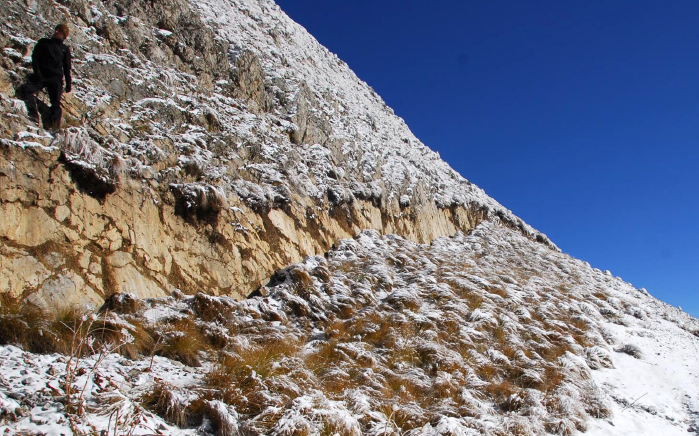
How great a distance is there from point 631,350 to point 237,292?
33.2 feet

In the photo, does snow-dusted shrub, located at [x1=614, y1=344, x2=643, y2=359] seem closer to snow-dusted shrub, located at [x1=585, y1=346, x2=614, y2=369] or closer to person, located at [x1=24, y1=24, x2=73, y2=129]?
snow-dusted shrub, located at [x1=585, y1=346, x2=614, y2=369]

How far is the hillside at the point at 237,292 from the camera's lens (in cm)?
484

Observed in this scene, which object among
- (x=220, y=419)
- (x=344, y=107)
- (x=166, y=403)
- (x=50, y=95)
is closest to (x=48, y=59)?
(x=50, y=95)

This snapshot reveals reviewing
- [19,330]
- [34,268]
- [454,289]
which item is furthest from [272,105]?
[19,330]

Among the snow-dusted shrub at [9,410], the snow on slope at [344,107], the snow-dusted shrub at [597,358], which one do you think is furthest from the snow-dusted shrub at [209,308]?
the snow-dusted shrub at [597,358]

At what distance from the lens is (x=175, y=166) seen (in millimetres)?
9016

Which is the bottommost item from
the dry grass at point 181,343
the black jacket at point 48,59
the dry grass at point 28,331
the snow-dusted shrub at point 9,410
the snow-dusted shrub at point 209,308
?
the snow-dusted shrub at point 9,410

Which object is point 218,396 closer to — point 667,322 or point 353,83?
point 667,322

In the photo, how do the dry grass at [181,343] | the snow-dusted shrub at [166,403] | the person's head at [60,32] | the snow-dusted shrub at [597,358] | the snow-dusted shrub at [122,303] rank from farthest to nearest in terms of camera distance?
the snow-dusted shrub at [597,358]
the person's head at [60,32]
the snow-dusted shrub at [122,303]
the dry grass at [181,343]
the snow-dusted shrub at [166,403]

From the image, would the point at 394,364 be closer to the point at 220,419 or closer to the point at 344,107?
the point at 220,419

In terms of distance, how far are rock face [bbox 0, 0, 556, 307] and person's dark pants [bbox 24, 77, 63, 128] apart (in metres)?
0.18

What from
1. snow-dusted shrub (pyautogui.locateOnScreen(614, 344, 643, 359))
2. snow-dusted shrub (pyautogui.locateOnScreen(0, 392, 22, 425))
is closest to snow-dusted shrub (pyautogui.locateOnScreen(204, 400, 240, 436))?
snow-dusted shrub (pyautogui.locateOnScreen(0, 392, 22, 425))

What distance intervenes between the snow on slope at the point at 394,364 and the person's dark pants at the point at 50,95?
12.8 feet

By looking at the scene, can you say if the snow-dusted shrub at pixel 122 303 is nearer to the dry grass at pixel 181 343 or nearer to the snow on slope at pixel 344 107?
the dry grass at pixel 181 343
